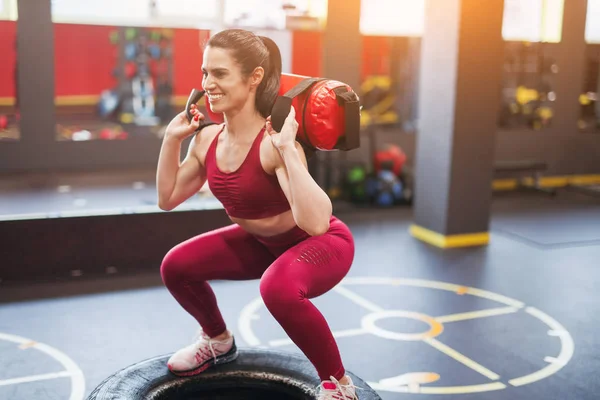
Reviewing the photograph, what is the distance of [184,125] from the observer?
2402 millimetres

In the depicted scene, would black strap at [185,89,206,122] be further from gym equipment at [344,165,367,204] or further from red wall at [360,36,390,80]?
red wall at [360,36,390,80]

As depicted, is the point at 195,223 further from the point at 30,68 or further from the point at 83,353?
the point at 30,68

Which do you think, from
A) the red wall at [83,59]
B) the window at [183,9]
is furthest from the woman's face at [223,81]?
the red wall at [83,59]

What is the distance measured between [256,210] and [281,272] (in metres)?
0.27

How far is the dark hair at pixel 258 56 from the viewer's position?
2201mm

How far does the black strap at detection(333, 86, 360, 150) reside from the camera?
82.7 inches

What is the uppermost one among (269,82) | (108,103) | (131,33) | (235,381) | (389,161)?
(131,33)

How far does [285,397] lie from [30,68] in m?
5.18

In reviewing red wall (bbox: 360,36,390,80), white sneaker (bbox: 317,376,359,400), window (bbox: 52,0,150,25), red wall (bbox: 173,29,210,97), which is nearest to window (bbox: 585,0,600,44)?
red wall (bbox: 360,36,390,80)

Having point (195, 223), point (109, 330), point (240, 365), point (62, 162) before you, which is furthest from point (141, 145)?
point (240, 365)

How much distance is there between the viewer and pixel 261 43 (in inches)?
88.8

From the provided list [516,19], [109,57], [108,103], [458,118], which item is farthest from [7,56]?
[516,19]

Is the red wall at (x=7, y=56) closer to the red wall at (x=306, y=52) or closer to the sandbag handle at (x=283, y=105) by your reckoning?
the red wall at (x=306, y=52)

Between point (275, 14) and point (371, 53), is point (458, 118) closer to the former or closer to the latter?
point (275, 14)
